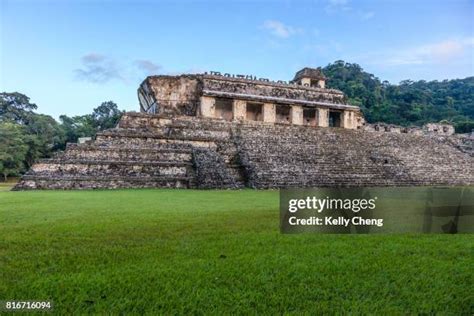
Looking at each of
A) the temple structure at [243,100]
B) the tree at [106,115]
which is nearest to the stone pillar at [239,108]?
the temple structure at [243,100]

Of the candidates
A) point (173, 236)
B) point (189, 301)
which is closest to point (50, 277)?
point (189, 301)

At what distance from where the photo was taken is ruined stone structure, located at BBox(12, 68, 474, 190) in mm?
11336

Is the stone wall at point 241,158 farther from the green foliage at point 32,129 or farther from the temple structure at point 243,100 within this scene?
the green foliage at point 32,129

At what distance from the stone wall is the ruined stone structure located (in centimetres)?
4

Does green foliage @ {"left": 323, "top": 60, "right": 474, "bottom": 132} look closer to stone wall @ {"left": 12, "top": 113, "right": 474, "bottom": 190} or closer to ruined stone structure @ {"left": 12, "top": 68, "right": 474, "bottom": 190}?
ruined stone structure @ {"left": 12, "top": 68, "right": 474, "bottom": 190}

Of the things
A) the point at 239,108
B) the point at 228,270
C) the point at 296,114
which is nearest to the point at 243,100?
the point at 239,108

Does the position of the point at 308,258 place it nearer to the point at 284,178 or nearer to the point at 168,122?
the point at 284,178

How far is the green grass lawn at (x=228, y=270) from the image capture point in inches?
78.8

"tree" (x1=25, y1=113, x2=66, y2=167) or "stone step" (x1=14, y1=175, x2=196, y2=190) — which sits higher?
"tree" (x1=25, y1=113, x2=66, y2=167)

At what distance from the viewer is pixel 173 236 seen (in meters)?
3.62

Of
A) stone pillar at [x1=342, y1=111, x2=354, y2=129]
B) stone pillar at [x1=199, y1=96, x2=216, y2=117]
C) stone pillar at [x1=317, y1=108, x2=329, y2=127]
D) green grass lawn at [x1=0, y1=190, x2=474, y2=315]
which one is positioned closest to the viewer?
green grass lawn at [x1=0, y1=190, x2=474, y2=315]

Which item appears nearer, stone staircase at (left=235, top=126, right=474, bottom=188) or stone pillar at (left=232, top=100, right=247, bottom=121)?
stone staircase at (left=235, top=126, right=474, bottom=188)

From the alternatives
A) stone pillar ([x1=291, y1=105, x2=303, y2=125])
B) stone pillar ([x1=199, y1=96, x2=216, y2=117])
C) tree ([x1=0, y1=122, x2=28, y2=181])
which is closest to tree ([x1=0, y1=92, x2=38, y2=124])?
tree ([x1=0, y1=122, x2=28, y2=181])

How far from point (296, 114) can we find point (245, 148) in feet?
22.0
